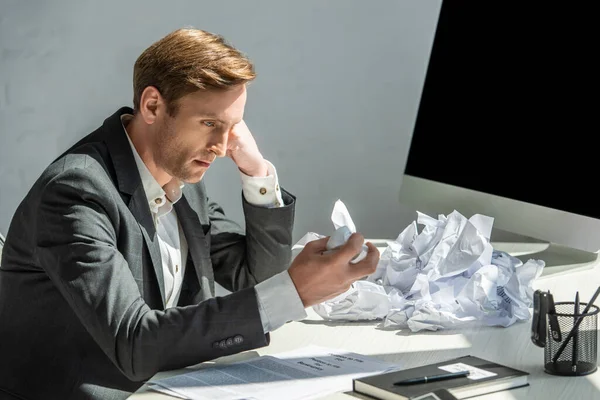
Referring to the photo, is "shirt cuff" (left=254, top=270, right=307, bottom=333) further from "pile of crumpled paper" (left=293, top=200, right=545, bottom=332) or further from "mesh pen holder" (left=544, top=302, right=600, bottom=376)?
"mesh pen holder" (left=544, top=302, right=600, bottom=376)

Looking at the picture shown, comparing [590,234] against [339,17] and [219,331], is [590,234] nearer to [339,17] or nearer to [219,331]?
[219,331]

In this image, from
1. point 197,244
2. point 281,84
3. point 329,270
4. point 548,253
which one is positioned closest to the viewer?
point 329,270

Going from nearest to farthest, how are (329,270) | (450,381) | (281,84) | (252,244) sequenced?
(450,381) → (329,270) → (252,244) → (281,84)

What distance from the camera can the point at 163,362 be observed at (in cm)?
140

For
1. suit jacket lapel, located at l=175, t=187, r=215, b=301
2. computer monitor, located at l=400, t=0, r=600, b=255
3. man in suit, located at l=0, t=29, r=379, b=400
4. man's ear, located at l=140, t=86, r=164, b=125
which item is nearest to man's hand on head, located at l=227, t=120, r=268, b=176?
man in suit, located at l=0, t=29, r=379, b=400

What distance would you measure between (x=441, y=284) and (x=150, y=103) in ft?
1.95

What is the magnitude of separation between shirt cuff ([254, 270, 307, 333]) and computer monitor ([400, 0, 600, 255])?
0.63 m

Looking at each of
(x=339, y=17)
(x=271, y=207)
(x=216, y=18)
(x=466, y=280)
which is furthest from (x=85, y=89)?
(x=466, y=280)

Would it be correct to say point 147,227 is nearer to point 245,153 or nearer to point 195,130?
point 195,130

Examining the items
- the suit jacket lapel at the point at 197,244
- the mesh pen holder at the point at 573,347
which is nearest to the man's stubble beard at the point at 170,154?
the suit jacket lapel at the point at 197,244

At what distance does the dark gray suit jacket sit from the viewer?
1407 mm

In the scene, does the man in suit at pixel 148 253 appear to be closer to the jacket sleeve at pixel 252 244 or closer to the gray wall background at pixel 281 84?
the jacket sleeve at pixel 252 244

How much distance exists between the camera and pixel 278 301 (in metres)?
1.41

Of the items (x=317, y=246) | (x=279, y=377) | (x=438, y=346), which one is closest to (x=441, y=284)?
(x=438, y=346)
